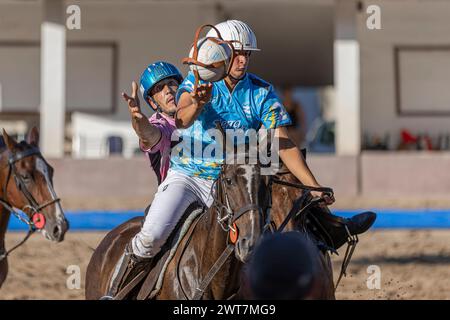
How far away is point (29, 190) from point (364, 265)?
5.11 metres

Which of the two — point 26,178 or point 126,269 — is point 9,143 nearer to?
point 26,178

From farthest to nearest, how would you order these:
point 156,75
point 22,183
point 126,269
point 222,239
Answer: point 22,183, point 156,75, point 126,269, point 222,239

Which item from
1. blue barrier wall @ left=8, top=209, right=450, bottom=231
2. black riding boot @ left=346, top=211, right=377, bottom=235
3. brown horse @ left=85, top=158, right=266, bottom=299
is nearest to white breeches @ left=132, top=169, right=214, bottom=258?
brown horse @ left=85, top=158, right=266, bottom=299

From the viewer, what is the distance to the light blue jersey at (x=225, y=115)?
4738 mm

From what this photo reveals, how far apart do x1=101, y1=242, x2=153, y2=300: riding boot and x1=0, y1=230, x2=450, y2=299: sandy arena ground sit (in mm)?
2953

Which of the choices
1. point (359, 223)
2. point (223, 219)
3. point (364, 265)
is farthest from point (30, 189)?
point (364, 265)

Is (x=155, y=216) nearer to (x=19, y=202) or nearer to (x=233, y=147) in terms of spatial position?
(x=233, y=147)

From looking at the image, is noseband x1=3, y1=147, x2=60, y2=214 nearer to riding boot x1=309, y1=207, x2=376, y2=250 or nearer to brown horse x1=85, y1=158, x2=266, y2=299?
brown horse x1=85, y1=158, x2=266, y2=299

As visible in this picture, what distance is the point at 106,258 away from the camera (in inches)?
222

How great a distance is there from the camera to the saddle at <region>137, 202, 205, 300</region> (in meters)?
4.67

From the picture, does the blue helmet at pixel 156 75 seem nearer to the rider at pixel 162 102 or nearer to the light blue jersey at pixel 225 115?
the rider at pixel 162 102

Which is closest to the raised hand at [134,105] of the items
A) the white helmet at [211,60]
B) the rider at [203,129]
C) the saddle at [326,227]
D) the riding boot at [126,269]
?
the rider at [203,129]
